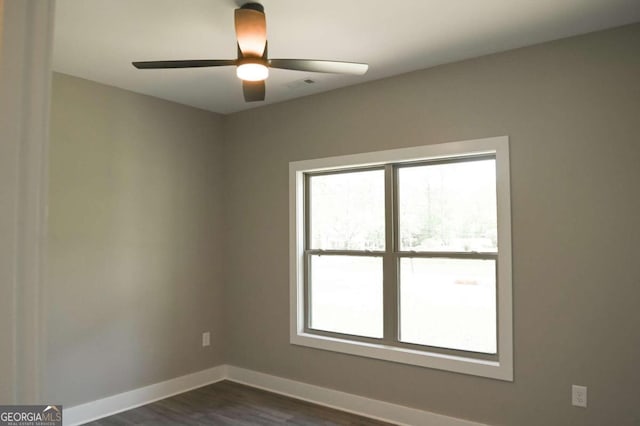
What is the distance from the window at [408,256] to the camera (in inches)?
129

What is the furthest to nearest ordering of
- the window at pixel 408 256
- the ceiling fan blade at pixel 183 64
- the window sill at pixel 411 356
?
1. the window at pixel 408 256
2. the window sill at pixel 411 356
3. the ceiling fan blade at pixel 183 64

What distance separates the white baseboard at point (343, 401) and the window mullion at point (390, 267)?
1.78ft

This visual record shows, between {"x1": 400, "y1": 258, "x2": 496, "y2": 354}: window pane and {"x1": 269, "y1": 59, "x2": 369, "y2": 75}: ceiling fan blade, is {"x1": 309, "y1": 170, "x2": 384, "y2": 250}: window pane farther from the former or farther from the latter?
{"x1": 269, "y1": 59, "x2": 369, "y2": 75}: ceiling fan blade

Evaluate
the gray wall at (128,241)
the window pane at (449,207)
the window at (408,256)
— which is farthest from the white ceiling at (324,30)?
the window pane at (449,207)

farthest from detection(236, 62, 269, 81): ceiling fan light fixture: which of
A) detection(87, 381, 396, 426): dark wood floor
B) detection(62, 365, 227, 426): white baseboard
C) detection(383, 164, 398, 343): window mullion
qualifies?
detection(62, 365, 227, 426): white baseboard

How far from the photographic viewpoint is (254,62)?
234 centimetres

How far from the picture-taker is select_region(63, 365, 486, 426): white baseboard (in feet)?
11.4

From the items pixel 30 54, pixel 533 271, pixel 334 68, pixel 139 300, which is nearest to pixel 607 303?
pixel 533 271

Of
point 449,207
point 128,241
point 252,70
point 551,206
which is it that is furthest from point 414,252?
point 128,241

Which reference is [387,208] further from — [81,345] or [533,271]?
[81,345]

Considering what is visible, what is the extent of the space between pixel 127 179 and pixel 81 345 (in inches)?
55.8

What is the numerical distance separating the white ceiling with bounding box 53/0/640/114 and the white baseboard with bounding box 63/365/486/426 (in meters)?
2.65

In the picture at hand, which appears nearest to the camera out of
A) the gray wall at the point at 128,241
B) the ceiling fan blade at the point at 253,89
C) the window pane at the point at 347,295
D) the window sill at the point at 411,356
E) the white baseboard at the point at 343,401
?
the ceiling fan blade at the point at 253,89

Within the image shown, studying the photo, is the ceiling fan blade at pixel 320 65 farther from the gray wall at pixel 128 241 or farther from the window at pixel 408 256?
the gray wall at pixel 128 241
